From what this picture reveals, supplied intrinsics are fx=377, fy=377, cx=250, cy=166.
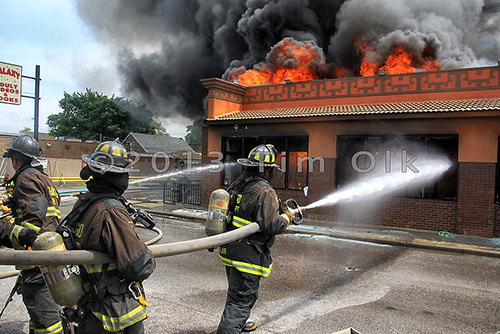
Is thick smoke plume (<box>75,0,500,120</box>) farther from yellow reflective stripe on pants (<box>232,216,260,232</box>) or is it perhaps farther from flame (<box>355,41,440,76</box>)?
yellow reflective stripe on pants (<box>232,216,260,232</box>)

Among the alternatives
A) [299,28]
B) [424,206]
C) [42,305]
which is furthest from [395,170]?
[299,28]

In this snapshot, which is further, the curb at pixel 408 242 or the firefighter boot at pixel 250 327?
the curb at pixel 408 242

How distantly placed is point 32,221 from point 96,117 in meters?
42.0

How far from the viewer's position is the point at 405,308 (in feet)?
15.0

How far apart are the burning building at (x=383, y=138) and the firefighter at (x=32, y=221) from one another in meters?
7.47

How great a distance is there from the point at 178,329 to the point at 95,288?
5.75 feet

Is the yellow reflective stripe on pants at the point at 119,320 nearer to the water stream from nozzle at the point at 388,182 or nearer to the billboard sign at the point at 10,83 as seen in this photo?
the water stream from nozzle at the point at 388,182

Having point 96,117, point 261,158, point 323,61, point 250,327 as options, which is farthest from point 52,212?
point 96,117

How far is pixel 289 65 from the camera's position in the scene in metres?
24.3

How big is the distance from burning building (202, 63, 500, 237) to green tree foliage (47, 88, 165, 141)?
29.3 metres

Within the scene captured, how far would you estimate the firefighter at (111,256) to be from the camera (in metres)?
2.24

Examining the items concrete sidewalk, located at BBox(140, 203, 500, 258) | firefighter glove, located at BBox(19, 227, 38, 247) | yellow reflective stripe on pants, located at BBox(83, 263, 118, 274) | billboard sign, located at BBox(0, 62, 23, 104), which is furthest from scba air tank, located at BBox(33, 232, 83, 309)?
billboard sign, located at BBox(0, 62, 23, 104)

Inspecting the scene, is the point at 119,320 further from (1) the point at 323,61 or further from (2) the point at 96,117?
(2) the point at 96,117

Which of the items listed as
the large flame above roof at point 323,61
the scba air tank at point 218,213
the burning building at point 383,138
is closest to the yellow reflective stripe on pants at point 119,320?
the scba air tank at point 218,213
